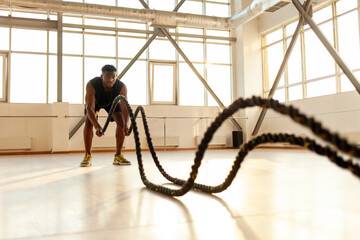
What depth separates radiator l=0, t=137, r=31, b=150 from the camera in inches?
384

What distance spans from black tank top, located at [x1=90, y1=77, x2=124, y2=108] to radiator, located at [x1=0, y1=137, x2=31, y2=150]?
645 centimetres

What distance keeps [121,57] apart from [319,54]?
20.1ft

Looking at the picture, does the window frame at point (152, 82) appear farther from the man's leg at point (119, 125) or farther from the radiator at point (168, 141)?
the man's leg at point (119, 125)

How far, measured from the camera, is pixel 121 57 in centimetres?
1144

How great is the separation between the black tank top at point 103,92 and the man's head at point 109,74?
0.15 m

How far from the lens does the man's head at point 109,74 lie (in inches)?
163

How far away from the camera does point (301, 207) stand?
1.62 metres

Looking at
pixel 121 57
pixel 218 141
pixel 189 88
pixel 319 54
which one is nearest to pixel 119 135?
pixel 121 57

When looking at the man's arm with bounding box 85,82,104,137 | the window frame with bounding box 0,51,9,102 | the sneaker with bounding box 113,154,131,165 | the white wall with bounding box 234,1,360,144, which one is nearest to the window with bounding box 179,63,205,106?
the white wall with bounding box 234,1,360,144

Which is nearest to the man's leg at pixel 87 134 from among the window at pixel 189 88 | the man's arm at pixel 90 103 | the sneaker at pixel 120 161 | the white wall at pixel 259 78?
the man's arm at pixel 90 103

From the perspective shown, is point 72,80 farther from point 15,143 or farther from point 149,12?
point 149,12

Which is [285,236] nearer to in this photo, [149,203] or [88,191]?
[149,203]

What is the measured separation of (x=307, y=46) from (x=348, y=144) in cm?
1062

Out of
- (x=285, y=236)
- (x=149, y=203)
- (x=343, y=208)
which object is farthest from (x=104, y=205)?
(x=343, y=208)
